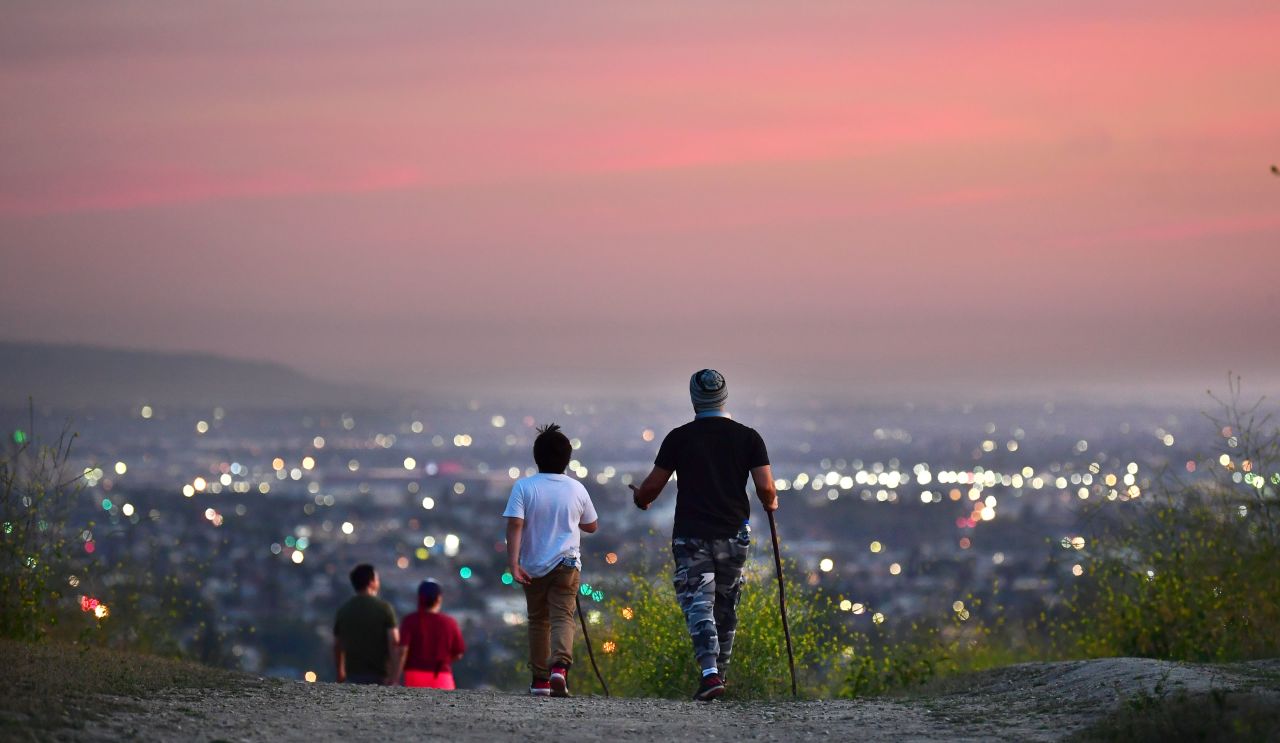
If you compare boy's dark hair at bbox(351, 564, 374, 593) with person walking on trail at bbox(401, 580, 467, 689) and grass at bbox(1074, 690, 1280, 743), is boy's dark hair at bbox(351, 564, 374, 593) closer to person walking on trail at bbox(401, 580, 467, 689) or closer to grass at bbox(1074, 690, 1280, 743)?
person walking on trail at bbox(401, 580, 467, 689)

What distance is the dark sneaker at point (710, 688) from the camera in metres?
10.6

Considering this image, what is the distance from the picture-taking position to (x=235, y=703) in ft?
30.7

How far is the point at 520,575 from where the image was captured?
10.9 meters

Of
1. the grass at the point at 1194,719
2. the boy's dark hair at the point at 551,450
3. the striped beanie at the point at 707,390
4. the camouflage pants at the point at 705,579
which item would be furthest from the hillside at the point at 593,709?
the striped beanie at the point at 707,390

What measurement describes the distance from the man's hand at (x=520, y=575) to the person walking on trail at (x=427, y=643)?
2304mm

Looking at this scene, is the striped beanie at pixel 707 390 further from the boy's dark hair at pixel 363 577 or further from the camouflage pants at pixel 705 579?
the boy's dark hair at pixel 363 577

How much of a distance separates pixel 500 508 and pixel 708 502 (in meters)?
63.1

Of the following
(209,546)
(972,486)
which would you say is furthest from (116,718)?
(972,486)

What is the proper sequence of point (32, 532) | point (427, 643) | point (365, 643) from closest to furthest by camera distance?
point (32, 532) → point (427, 643) → point (365, 643)

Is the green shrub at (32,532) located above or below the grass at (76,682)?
above

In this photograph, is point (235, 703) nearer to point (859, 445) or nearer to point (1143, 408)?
point (859, 445)

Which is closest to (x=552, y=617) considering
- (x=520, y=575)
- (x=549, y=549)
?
(x=520, y=575)

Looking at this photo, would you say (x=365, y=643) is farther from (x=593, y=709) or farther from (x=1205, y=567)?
Result: (x=1205, y=567)

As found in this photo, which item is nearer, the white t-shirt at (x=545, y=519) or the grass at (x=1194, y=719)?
the grass at (x=1194, y=719)
